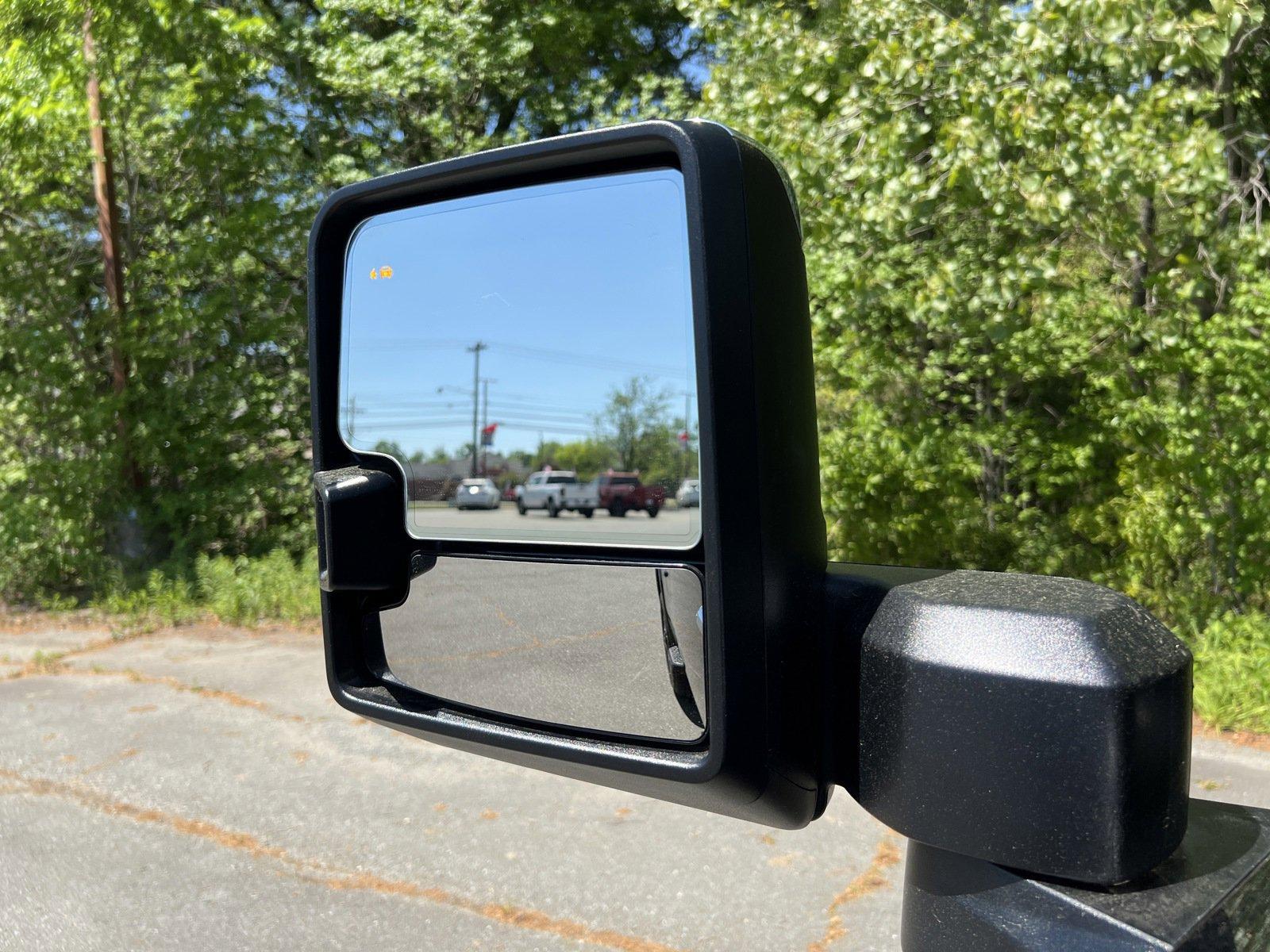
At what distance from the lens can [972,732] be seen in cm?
77

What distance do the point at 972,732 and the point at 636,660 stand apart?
0.29m

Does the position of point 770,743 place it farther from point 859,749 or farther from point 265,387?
point 265,387

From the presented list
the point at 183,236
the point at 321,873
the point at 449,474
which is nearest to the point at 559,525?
the point at 449,474

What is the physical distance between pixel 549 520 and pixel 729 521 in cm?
21

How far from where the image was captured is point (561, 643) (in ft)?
3.24

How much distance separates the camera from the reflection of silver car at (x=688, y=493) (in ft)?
2.68

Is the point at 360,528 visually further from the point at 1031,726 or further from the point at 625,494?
the point at 1031,726

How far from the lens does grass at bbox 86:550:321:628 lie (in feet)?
30.0

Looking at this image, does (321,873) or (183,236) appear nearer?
(321,873)

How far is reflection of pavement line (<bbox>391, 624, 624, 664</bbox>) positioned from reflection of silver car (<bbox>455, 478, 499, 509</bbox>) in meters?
0.13

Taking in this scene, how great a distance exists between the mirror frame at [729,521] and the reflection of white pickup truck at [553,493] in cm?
4

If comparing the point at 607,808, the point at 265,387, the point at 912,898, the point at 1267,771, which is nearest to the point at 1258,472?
the point at 1267,771

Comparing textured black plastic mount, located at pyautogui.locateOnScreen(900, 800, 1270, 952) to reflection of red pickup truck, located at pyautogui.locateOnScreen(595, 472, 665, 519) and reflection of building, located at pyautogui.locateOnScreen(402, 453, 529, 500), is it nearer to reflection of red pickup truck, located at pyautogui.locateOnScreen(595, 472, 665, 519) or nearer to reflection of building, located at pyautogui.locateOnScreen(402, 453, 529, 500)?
reflection of red pickup truck, located at pyautogui.locateOnScreen(595, 472, 665, 519)

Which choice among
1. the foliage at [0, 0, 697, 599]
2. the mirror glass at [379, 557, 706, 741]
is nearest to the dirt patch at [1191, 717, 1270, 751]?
the mirror glass at [379, 557, 706, 741]
